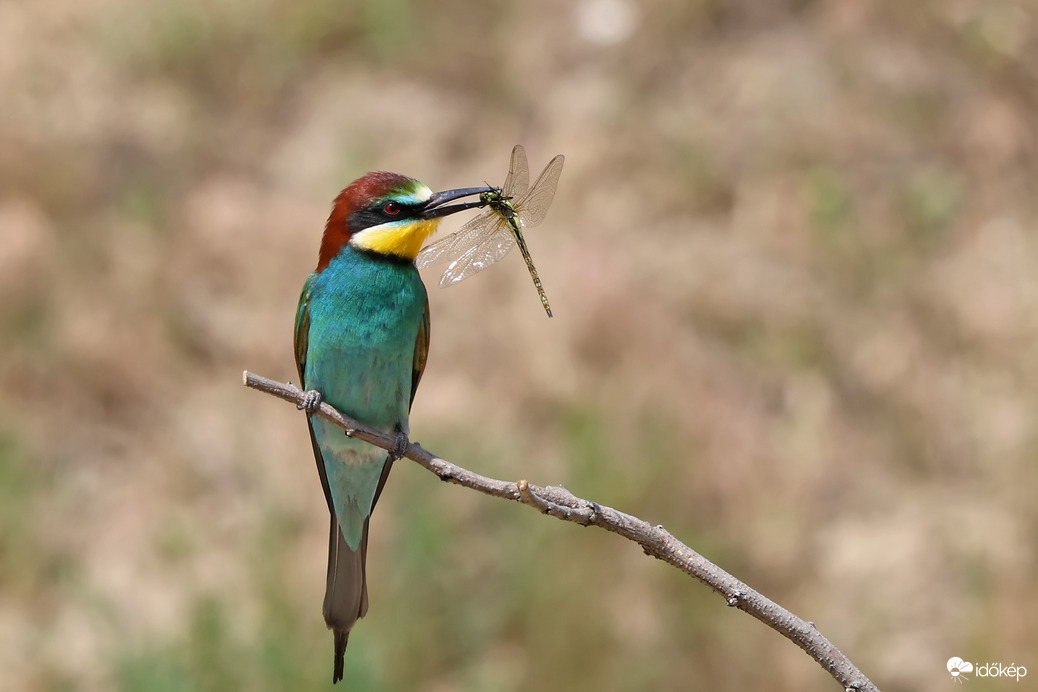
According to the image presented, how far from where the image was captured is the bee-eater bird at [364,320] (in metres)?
Answer: 2.50

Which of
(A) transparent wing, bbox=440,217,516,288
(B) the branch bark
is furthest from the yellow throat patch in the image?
(B) the branch bark

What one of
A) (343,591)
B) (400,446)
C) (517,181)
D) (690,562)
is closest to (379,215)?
(517,181)

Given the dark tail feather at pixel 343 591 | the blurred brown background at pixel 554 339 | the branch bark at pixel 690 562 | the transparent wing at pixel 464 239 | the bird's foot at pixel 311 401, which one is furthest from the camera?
the blurred brown background at pixel 554 339

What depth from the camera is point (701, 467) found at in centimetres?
438

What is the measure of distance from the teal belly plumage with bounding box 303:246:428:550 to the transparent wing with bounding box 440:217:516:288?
14cm

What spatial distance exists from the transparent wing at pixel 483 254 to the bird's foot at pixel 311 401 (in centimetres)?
35

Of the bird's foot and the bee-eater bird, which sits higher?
the bee-eater bird

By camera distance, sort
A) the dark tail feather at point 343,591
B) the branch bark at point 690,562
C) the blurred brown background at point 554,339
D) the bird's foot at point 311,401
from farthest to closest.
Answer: the blurred brown background at point 554,339
the dark tail feather at point 343,591
the bird's foot at point 311,401
the branch bark at point 690,562

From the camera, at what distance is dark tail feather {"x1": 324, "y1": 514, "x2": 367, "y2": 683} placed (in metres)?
2.41

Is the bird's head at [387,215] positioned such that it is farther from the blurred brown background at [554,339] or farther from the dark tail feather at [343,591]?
the blurred brown background at [554,339]

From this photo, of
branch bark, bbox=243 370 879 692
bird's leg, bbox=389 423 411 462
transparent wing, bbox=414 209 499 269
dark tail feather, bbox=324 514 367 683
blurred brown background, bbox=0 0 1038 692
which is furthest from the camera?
blurred brown background, bbox=0 0 1038 692

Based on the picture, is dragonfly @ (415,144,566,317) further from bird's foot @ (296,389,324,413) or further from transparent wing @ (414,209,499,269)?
bird's foot @ (296,389,324,413)

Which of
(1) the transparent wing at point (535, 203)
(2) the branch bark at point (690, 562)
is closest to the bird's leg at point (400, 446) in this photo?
(2) the branch bark at point (690, 562)

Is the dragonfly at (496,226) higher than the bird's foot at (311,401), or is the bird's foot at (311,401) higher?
the dragonfly at (496,226)
